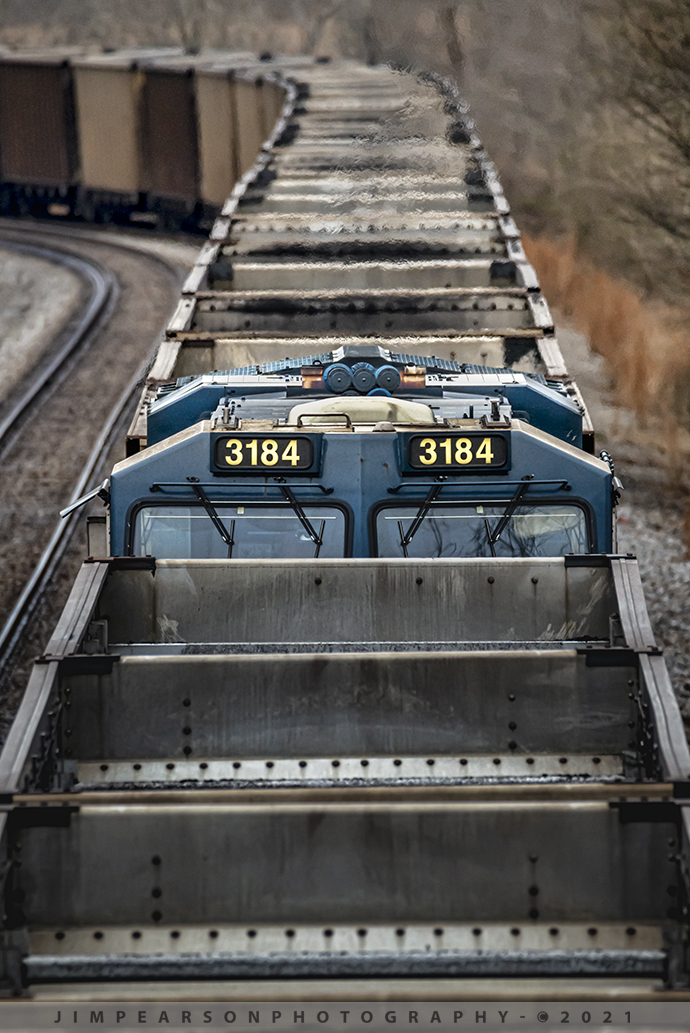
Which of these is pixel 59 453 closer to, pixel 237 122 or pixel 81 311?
pixel 81 311

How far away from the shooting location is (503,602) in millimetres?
8617

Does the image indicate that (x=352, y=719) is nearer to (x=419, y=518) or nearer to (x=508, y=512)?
(x=419, y=518)

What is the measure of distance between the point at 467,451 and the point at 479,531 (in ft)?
1.93

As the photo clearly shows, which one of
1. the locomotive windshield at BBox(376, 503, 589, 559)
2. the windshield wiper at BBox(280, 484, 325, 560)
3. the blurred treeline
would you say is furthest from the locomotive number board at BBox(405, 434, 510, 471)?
the blurred treeline

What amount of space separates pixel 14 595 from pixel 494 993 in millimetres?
10583

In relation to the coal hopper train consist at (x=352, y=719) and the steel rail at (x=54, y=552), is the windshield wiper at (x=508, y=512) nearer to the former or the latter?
the coal hopper train consist at (x=352, y=719)

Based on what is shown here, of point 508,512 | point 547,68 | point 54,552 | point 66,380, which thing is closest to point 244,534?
point 508,512

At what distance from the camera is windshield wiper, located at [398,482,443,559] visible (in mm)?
9547

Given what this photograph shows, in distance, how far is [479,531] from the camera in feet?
31.4

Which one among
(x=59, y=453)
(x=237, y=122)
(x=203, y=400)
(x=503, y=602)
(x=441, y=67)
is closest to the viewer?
(x=503, y=602)

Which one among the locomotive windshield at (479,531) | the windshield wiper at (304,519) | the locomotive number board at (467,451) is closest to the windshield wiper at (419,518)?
the locomotive windshield at (479,531)

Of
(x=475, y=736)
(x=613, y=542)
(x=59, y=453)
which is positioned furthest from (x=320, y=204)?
(x=475, y=736)

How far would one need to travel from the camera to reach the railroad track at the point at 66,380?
1441cm

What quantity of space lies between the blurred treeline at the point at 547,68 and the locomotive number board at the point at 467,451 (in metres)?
13.3
